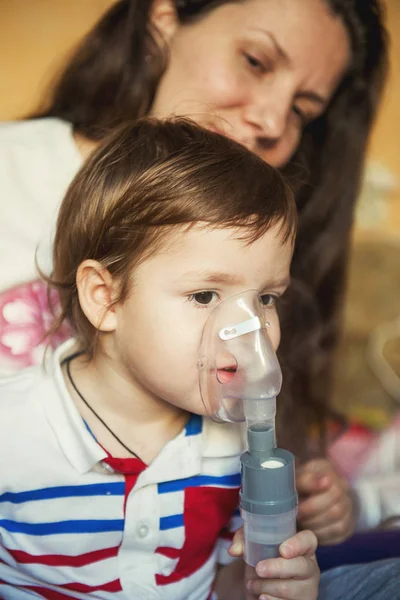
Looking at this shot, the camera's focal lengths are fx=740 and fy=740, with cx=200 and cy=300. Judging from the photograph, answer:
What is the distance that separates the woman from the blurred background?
0.06 metres

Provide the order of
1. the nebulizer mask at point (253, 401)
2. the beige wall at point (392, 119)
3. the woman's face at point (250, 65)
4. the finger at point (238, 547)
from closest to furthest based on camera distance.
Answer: the nebulizer mask at point (253, 401) < the finger at point (238, 547) < the woman's face at point (250, 65) < the beige wall at point (392, 119)

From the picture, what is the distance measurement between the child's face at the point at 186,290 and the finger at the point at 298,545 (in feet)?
0.55

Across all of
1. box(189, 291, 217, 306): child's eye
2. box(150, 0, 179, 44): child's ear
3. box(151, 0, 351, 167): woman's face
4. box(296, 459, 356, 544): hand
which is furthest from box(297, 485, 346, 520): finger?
box(150, 0, 179, 44): child's ear

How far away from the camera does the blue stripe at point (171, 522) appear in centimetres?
87

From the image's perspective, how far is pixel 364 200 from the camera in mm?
1724

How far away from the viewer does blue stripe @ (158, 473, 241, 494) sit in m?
0.87

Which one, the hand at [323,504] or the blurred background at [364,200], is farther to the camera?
the blurred background at [364,200]

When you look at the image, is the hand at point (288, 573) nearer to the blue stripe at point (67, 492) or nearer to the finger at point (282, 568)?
the finger at point (282, 568)

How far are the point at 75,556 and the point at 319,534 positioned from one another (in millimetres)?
327

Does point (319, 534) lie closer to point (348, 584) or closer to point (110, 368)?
point (348, 584)

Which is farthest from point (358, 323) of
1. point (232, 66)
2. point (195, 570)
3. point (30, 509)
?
point (30, 509)

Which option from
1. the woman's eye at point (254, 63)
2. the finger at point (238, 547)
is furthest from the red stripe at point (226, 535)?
the woman's eye at point (254, 63)

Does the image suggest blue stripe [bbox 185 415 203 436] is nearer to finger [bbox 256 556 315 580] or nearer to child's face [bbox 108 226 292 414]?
child's face [bbox 108 226 292 414]

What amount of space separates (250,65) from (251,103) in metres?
0.06
